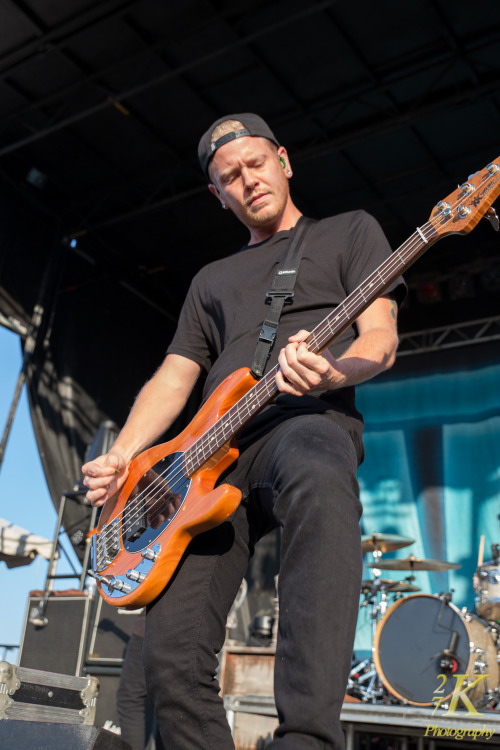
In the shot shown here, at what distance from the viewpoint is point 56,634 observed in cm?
561

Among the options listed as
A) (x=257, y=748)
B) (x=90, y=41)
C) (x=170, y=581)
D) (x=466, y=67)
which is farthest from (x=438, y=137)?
(x=170, y=581)

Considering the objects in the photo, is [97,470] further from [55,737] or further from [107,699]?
[107,699]

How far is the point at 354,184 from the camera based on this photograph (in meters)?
8.12

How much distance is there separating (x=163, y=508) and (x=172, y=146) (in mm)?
6676

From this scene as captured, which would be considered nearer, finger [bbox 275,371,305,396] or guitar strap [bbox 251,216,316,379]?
finger [bbox 275,371,305,396]

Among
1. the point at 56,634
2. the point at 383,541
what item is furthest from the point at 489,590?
the point at 56,634

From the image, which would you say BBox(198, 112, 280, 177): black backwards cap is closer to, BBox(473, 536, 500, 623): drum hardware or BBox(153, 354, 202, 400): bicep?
BBox(153, 354, 202, 400): bicep

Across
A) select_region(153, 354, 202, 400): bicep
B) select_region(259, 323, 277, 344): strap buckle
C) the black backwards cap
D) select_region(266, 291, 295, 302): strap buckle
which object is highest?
the black backwards cap

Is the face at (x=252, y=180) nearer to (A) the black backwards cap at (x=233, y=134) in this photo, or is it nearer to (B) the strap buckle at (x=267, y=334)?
(A) the black backwards cap at (x=233, y=134)

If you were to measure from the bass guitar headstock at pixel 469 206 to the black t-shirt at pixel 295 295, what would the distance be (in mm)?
226

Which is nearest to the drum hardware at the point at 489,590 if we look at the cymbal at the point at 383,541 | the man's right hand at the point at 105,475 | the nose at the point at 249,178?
the cymbal at the point at 383,541

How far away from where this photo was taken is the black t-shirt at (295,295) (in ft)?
6.35

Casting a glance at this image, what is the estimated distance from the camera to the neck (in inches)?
96.8

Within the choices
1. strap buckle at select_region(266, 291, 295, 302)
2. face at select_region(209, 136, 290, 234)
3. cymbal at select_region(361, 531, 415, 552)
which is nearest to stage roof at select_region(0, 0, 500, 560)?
cymbal at select_region(361, 531, 415, 552)
